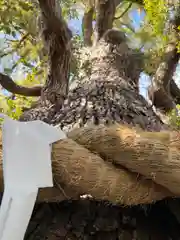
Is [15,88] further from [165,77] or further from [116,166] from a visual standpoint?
[116,166]

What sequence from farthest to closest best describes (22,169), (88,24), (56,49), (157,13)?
(88,24) → (157,13) → (56,49) → (22,169)

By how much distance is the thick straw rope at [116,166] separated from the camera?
596mm

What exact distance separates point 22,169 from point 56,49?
1641 millimetres

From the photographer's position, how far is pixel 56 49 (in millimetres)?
2127

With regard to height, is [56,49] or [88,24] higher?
[88,24]

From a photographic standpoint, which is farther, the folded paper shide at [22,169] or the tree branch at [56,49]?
the tree branch at [56,49]

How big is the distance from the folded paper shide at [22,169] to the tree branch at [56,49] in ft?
4.72

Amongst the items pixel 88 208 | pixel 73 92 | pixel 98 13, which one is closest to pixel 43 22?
pixel 73 92

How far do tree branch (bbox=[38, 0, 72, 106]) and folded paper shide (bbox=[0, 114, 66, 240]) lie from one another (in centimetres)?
144

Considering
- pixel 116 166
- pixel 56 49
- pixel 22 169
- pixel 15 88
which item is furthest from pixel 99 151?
pixel 15 88

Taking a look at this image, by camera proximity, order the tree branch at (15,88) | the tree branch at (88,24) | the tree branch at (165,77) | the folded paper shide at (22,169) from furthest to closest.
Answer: the tree branch at (88,24) → the tree branch at (165,77) → the tree branch at (15,88) → the folded paper shide at (22,169)

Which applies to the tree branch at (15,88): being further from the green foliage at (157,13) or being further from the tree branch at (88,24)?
the green foliage at (157,13)

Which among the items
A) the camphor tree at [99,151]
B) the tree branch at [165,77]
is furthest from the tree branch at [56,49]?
the tree branch at [165,77]

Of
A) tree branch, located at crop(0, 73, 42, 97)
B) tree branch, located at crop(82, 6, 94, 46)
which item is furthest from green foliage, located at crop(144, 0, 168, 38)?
tree branch, located at crop(0, 73, 42, 97)
